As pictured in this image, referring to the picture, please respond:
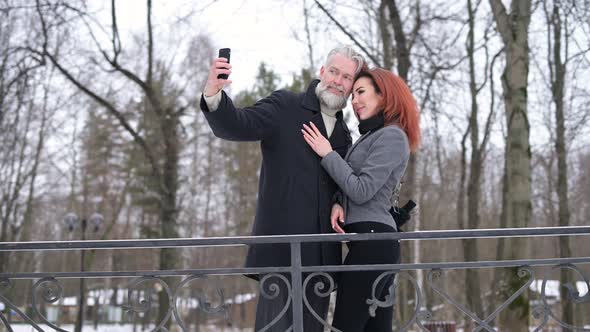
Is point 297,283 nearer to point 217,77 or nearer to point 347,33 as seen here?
point 217,77

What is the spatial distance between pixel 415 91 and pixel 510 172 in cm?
419

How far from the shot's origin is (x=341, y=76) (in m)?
3.30

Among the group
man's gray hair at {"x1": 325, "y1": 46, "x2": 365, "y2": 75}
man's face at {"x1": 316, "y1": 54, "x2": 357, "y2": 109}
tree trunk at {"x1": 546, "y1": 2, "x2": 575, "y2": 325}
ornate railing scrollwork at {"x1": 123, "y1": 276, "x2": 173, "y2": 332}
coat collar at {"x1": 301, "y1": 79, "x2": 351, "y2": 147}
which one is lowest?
ornate railing scrollwork at {"x1": 123, "y1": 276, "x2": 173, "y2": 332}

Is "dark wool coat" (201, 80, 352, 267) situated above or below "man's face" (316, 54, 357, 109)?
below

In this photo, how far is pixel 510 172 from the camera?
792 cm

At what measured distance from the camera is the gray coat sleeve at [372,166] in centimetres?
290

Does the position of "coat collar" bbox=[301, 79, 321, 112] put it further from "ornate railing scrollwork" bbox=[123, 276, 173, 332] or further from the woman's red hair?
"ornate railing scrollwork" bbox=[123, 276, 173, 332]

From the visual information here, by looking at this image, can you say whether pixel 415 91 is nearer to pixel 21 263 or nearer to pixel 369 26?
pixel 369 26

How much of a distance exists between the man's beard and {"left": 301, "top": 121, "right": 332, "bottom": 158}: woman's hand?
167 mm

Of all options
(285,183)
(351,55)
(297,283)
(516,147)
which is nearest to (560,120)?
(516,147)

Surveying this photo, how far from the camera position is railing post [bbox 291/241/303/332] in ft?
9.57

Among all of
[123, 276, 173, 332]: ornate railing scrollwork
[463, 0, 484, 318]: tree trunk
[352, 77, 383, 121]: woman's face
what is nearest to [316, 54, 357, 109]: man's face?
[352, 77, 383, 121]: woman's face

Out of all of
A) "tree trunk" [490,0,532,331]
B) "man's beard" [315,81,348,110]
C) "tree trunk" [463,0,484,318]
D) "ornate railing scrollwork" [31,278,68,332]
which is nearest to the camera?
"ornate railing scrollwork" [31,278,68,332]

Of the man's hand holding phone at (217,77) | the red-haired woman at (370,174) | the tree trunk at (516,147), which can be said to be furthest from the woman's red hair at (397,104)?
the tree trunk at (516,147)
